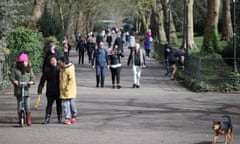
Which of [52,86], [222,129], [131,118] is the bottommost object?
[131,118]

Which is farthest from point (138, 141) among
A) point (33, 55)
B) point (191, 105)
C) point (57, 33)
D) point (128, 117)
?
point (57, 33)

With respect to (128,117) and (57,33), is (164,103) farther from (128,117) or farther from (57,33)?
(57,33)

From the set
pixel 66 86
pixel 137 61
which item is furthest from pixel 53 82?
pixel 137 61

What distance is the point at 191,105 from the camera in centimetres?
1576

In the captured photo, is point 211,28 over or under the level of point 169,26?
under

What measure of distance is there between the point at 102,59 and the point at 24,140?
34.6 feet

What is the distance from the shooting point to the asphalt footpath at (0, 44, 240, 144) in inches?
421

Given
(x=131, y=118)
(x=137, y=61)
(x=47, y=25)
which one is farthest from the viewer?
(x=47, y=25)

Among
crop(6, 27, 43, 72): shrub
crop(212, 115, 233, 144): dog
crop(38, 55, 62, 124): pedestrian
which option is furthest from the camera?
crop(6, 27, 43, 72): shrub

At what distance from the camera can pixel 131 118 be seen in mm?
13211

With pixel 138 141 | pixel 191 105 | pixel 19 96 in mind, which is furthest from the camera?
pixel 191 105

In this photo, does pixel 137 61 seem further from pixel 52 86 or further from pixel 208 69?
pixel 52 86

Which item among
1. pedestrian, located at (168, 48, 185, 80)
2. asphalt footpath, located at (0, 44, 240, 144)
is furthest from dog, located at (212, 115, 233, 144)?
pedestrian, located at (168, 48, 185, 80)

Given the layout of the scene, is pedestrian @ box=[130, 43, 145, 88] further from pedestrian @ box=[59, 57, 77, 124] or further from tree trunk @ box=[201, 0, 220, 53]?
tree trunk @ box=[201, 0, 220, 53]
